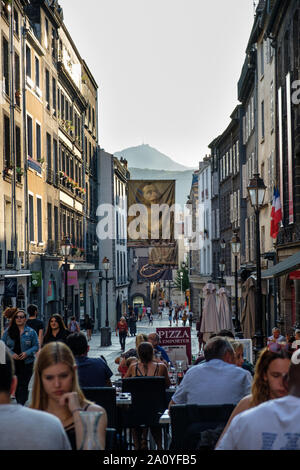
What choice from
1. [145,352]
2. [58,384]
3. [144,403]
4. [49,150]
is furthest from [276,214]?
[58,384]

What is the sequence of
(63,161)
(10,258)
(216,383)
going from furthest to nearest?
(63,161) < (10,258) < (216,383)

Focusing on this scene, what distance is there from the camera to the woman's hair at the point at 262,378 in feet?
20.4

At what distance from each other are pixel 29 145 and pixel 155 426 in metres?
26.1

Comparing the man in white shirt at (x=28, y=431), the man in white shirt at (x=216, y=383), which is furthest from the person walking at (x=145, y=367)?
the man in white shirt at (x=28, y=431)

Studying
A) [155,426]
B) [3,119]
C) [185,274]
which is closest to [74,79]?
[3,119]

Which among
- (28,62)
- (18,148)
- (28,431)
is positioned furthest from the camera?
(28,62)

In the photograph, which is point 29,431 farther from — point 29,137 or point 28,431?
point 29,137

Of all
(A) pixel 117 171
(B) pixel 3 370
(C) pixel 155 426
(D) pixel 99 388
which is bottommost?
(C) pixel 155 426

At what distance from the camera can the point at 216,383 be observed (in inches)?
311

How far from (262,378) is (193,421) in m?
1.47

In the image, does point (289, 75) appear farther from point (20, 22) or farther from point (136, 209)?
point (136, 209)

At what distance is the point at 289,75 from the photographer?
83.6 feet

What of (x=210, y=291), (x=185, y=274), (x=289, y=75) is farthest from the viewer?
(x=185, y=274)

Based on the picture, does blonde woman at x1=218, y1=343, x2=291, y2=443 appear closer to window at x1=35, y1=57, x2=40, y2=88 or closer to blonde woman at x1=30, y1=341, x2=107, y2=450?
blonde woman at x1=30, y1=341, x2=107, y2=450
